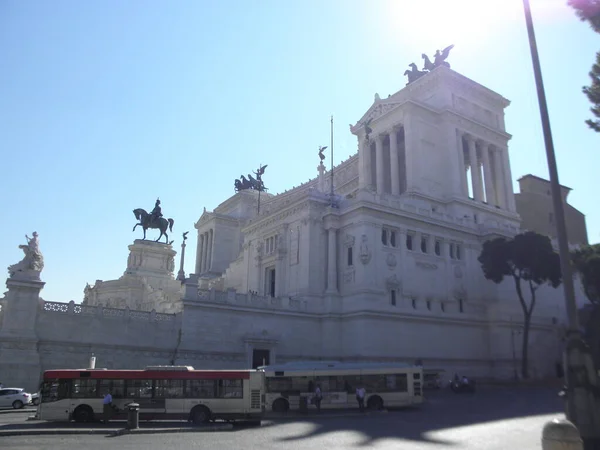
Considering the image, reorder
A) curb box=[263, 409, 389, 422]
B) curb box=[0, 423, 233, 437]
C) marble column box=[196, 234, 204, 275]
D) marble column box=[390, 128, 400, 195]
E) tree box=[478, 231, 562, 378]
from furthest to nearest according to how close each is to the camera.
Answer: marble column box=[196, 234, 204, 275]
marble column box=[390, 128, 400, 195]
tree box=[478, 231, 562, 378]
curb box=[263, 409, 389, 422]
curb box=[0, 423, 233, 437]

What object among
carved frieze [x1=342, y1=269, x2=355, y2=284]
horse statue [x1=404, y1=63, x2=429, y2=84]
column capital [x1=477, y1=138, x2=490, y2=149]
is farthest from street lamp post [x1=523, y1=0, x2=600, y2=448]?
horse statue [x1=404, y1=63, x2=429, y2=84]

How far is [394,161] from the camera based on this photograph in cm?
6244

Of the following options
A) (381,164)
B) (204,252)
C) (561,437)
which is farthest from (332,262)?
(204,252)

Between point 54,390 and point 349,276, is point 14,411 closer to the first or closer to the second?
point 54,390

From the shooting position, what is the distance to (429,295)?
4909 cm

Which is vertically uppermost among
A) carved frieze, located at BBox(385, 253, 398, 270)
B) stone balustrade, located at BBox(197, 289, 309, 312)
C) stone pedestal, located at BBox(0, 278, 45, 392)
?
carved frieze, located at BBox(385, 253, 398, 270)

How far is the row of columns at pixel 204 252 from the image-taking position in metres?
82.6

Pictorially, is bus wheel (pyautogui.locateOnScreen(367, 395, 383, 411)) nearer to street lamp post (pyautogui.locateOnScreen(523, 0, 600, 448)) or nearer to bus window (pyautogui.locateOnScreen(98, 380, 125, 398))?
bus window (pyautogui.locateOnScreen(98, 380, 125, 398))

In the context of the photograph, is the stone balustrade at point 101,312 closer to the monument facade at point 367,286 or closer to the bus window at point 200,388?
the monument facade at point 367,286

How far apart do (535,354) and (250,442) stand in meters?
44.3

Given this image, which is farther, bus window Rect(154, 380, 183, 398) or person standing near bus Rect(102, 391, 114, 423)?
bus window Rect(154, 380, 183, 398)

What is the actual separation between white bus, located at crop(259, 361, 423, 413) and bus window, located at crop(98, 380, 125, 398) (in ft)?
28.9

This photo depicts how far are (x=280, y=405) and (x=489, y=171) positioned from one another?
4794 cm

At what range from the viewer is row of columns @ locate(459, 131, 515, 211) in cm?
6438
